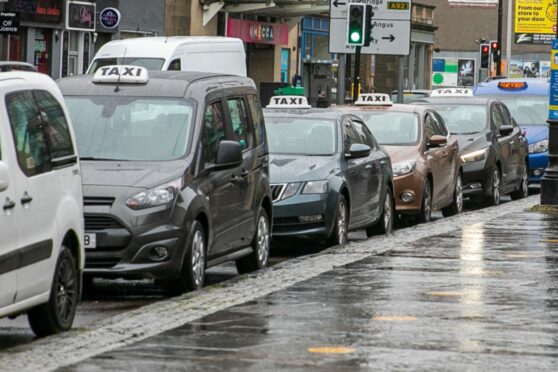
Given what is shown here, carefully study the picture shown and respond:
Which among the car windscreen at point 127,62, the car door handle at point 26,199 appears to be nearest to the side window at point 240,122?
the car door handle at point 26,199

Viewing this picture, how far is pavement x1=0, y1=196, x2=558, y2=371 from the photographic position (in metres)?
9.23

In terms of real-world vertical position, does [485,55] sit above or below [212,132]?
above

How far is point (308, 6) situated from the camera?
179 ft

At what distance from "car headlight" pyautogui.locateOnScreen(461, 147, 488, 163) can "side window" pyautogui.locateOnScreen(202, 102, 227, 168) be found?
1095 centimetres

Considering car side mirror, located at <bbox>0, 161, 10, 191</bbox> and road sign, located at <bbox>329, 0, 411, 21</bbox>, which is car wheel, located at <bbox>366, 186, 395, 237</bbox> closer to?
car side mirror, located at <bbox>0, 161, 10, 191</bbox>

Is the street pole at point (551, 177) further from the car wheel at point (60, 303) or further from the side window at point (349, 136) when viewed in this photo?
the car wheel at point (60, 303)

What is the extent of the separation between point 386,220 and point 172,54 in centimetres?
1028

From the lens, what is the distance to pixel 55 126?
10.7 meters

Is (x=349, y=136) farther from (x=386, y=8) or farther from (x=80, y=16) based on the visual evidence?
(x=80, y=16)

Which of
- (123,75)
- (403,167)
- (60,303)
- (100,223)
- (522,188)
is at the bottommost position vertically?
(522,188)

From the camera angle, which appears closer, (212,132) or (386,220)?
(212,132)

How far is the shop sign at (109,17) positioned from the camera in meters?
41.1

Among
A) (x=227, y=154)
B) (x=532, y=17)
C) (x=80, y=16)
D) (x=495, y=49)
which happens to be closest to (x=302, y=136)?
(x=227, y=154)

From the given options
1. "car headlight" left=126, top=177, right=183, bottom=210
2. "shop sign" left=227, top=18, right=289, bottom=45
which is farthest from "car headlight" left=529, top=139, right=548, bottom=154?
"shop sign" left=227, top=18, right=289, bottom=45
